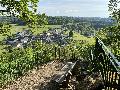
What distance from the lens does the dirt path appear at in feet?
77.5

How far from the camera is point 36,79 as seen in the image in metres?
25.8

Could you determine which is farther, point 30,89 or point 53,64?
point 53,64

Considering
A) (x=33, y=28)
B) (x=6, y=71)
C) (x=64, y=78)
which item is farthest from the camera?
(x=6, y=71)

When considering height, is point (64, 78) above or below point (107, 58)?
below

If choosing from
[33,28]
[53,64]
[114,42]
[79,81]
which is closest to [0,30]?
[33,28]

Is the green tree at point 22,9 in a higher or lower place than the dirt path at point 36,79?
higher

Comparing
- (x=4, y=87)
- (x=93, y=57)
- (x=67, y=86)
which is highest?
(x=93, y=57)

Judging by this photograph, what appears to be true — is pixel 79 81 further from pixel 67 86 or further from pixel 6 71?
pixel 6 71

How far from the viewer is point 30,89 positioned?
901 inches

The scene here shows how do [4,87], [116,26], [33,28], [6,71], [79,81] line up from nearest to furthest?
[79,81]
[33,28]
[4,87]
[6,71]
[116,26]

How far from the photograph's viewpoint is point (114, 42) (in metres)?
35.0

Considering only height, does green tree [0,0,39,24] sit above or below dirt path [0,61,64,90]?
above

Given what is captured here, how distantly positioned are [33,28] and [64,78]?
4675mm

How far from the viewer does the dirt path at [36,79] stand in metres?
23.6
